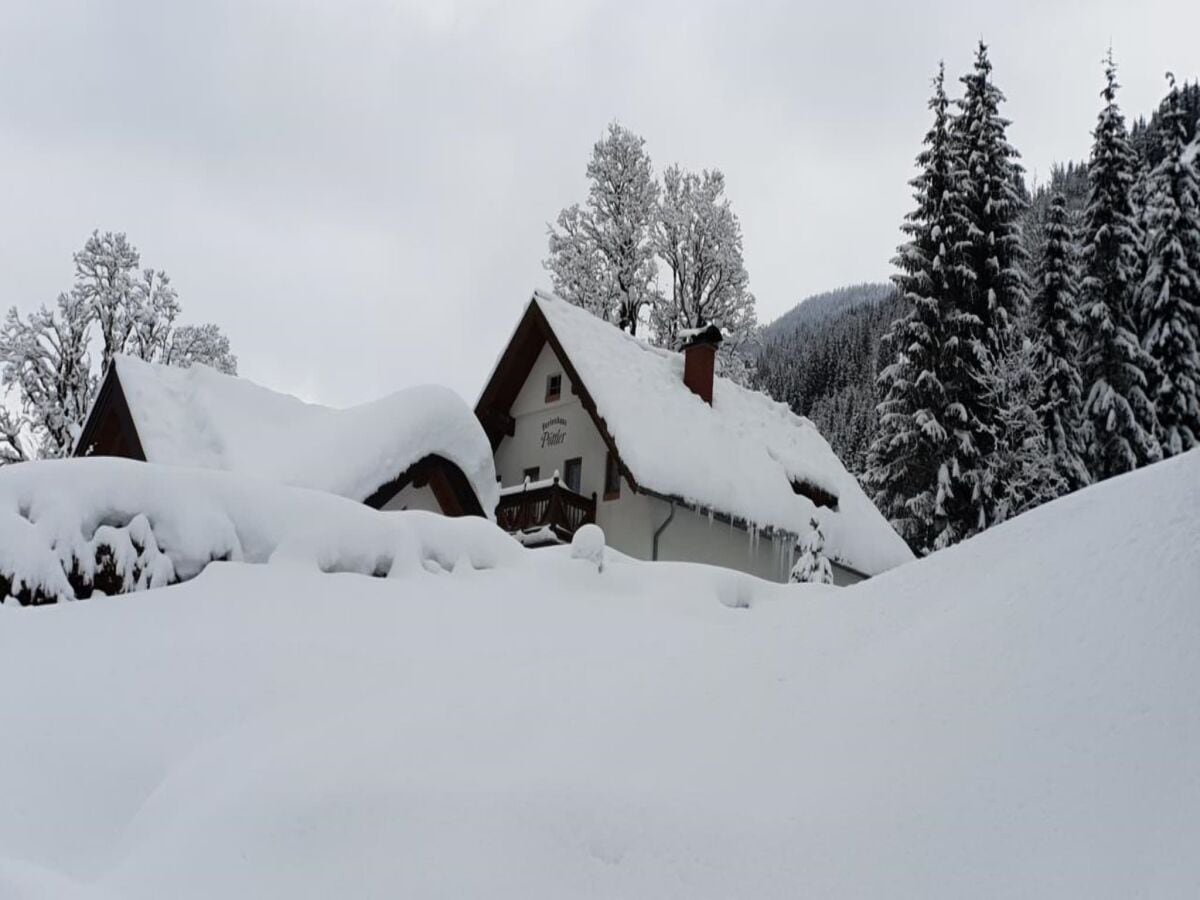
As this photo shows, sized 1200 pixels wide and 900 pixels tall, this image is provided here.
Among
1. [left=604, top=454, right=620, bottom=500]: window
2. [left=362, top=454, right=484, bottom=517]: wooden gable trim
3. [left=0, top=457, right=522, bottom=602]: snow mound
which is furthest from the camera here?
[left=604, top=454, right=620, bottom=500]: window

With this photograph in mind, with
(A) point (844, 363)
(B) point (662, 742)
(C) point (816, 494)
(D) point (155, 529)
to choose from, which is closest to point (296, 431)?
(D) point (155, 529)

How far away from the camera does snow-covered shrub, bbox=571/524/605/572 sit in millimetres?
9195

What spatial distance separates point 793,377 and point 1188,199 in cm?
5083

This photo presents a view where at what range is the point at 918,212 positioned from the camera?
92.7ft

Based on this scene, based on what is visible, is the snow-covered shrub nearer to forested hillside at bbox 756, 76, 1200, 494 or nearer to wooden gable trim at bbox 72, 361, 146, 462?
wooden gable trim at bbox 72, 361, 146, 462

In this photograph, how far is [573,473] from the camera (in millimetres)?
22172

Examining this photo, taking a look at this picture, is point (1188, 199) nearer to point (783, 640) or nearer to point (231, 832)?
point (783, 640)

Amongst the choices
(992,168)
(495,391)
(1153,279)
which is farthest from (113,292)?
(1153,279)

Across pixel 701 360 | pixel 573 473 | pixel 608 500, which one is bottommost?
pixel 608 500

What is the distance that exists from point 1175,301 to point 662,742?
2776cm

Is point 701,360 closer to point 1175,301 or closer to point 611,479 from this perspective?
point 611,479

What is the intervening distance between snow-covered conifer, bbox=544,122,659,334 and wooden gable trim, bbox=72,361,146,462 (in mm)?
15950

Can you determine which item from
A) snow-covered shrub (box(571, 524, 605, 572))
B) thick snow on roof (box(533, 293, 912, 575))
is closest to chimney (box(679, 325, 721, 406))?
thick snow on roof (box(533, 293, 912, 575))

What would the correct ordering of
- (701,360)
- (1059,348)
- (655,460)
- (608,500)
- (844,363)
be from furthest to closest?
(844,363) → (1059,348) → (701,360) → (608,500) → (655,460)
